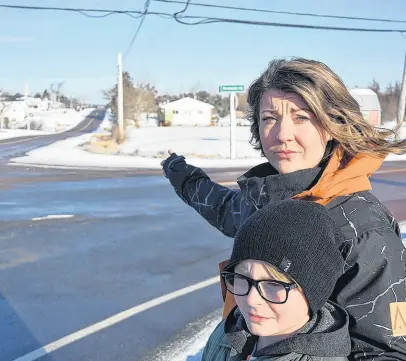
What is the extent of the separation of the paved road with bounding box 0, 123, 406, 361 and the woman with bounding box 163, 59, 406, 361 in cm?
262

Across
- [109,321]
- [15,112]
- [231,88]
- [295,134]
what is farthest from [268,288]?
[15,112]

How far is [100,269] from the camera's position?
586cm

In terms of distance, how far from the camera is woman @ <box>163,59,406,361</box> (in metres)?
1.30

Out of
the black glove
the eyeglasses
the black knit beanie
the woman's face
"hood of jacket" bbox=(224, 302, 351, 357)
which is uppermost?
the woman's face

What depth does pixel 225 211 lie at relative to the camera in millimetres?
2123

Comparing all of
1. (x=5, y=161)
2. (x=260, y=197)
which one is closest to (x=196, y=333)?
(x=260, y=197)

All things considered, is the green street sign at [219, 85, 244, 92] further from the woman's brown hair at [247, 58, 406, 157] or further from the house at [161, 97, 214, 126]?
the house at [161, 97, 214, 126]

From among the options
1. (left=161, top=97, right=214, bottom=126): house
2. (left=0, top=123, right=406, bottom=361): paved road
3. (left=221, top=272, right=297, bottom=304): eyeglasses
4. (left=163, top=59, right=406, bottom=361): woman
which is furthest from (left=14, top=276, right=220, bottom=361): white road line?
(left=161, top=97, right=214, bottom=126): house

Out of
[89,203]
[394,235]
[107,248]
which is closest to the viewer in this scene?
[394,235]

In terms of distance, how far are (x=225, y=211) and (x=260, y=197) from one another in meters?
0.49

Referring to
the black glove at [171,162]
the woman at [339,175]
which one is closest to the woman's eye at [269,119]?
the woman at [339,175]

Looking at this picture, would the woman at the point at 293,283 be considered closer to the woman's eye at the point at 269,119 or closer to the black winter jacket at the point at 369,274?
the black winter jacket at the point at 369,274

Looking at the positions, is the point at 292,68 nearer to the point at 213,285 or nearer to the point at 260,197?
the point at 260,197

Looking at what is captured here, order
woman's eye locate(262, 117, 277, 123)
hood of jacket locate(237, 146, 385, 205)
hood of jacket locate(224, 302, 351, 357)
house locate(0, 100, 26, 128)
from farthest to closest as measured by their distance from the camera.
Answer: house locate(0, 100, 26, 128), woman's eye locate(262, 117, 277, 123), hood of jacket locate(237, 146, 385, 205), hood of jacket locate(224, 302, 351, 357)
